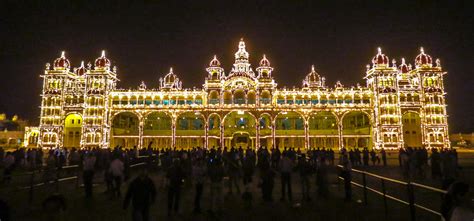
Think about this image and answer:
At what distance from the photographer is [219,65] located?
5738 centimetres

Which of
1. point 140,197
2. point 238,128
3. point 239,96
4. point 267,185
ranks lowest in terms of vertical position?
point 267,185

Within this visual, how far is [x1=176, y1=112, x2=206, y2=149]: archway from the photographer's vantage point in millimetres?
54406

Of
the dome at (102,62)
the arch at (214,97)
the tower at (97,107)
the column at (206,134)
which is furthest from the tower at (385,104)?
the dome at (102,62)

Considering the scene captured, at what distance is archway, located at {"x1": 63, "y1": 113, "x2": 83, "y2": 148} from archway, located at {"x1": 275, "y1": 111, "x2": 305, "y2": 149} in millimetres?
34123

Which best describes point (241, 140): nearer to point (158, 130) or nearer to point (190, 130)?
point (190, 130)

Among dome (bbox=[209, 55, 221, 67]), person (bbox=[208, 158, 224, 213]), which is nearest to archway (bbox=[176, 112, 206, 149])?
dome (bbox=[209, 55, 221, 67])

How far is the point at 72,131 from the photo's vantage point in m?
55.6

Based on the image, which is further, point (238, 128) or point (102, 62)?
point (102, 62)

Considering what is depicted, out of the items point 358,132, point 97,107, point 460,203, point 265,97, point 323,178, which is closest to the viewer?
point 460,203

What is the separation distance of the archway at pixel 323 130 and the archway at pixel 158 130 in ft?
79.9

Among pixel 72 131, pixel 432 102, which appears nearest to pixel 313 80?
pixel 432 102

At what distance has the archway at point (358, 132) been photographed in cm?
5281

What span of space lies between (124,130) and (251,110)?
23824 mm

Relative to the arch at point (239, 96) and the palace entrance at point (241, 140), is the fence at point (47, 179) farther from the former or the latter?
→ the palace entrance at point (241, 140)
